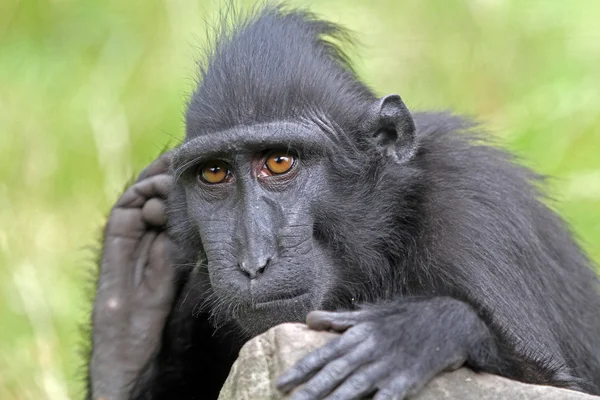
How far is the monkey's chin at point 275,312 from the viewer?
5.54 metres

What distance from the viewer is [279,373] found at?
4.60 m

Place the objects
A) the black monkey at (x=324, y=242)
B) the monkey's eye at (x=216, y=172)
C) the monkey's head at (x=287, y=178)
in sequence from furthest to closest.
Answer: the monkey's eye at (x=216, y=172) → the monkey's head at (x=287, y=178) → the black monkey at (x=324, y=242)

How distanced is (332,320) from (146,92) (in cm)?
720

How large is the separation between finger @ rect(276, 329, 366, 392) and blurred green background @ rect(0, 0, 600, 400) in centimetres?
487

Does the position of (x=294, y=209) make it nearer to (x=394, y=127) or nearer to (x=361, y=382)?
(x=394, y=127)

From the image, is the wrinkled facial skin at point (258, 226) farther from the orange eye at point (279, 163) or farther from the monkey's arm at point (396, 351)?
the monkey's arm at point (396, 351)

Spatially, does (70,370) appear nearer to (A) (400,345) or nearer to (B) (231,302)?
(B) (231,302)

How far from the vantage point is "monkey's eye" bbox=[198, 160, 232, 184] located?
604 cm

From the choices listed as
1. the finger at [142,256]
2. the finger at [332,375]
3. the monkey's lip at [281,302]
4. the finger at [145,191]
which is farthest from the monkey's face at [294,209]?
the finger at [332,375]

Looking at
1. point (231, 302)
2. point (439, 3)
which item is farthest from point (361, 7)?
point (231, 302)

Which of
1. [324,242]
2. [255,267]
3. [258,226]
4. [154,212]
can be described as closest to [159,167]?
[154,212]

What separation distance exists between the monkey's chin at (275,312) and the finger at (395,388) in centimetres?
99

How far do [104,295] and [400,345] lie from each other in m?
2.80

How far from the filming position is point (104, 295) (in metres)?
7.14
